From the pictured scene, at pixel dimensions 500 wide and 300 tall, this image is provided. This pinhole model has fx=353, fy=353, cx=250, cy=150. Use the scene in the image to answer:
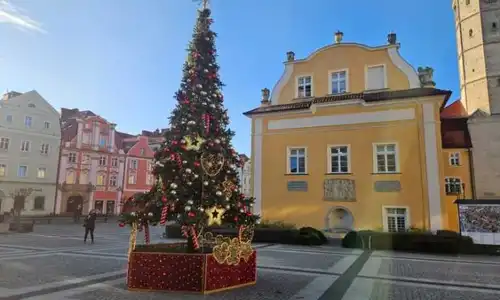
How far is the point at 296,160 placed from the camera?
2131 cm

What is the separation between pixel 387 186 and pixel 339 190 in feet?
8.26

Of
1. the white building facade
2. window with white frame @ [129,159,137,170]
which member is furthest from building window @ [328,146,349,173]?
A: window with white frame @ [129,159,137,170]

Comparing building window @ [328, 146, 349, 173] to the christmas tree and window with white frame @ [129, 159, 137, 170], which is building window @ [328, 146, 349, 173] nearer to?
the christmas tree

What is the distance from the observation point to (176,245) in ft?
30.5

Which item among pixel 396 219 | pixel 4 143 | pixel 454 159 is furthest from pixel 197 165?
pixel 4 143

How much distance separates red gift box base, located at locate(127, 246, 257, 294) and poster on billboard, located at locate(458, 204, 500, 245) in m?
12.5

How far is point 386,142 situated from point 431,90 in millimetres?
3510

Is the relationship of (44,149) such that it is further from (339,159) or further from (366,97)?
(366,97)

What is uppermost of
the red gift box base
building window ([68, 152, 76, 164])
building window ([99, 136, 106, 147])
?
building window ([99, 136, 106, 147])

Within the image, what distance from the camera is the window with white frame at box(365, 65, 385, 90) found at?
2044cm

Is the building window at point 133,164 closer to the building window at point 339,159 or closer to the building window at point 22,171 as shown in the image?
the building window at point 22,171

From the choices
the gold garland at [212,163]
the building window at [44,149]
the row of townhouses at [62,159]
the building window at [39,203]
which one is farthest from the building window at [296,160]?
the building window at [44,149]

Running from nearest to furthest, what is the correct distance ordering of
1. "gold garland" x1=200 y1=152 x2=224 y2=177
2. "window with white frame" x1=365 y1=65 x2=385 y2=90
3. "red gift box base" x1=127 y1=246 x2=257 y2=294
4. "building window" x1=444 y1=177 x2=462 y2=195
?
"red gift box base" x1=127 y1=246 x2=257 y2=294, "gold garland" x1=200 y1=152 x2=224 y2=177, "window with white frame" x1=365 y1=65 x2=385 y2=90, "building window" x1=444 y1=177 x2=462 y2=195

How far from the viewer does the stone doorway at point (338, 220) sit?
19.5m
